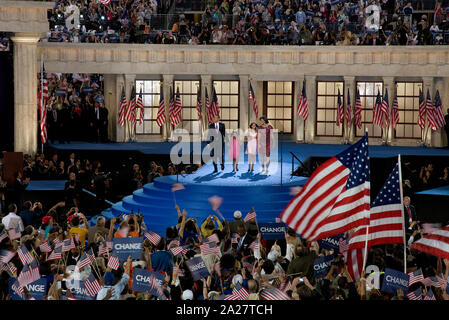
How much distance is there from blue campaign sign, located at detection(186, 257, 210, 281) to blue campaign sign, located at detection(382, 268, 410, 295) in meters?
2.41

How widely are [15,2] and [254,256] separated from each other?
1914cm

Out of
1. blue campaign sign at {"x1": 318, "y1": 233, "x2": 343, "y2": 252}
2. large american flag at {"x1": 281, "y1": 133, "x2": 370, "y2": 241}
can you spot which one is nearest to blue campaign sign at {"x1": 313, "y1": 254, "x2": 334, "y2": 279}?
large american flag at {"x1": 281, "y1": 133, "x2": 370, "y2": 241}

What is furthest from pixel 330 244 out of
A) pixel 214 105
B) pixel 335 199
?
pixel 214 105

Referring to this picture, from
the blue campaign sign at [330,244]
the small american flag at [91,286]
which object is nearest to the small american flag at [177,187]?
the blue campaign sign at [330,244]

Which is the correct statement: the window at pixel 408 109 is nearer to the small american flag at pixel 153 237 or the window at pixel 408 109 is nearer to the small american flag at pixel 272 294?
the small american flag at pixel 153 237

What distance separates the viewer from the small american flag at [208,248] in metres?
13.3

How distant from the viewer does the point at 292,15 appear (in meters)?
36.3

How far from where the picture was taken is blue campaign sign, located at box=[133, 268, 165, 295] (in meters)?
11.1

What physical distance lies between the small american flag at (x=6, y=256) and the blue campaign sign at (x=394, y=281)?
5.84 metres

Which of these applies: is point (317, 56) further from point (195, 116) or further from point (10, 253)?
point (10, 253)

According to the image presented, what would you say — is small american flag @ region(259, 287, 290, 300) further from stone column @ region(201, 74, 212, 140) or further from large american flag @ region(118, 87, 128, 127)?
stone column @ region(201, 74, 212, 140)

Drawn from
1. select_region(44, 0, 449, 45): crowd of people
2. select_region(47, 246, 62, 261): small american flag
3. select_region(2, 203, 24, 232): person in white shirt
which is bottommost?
select_region(2, 203, 24, 232): person in white shirt

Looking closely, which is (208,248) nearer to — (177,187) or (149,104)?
(177,187)

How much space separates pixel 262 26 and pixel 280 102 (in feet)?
11.1
